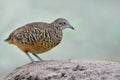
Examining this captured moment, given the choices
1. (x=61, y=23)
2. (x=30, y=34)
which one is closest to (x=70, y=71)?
(x=30, y=34)

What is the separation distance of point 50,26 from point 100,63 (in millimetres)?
1455

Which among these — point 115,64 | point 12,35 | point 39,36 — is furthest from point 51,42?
point 115,64

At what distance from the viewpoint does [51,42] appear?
791 cm

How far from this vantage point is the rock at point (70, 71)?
6.48 meters

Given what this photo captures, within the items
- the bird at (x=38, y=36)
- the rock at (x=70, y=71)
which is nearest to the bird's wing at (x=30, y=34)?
the bird at (x=38, y=36)

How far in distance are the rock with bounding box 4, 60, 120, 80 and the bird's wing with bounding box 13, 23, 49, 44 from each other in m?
0.59

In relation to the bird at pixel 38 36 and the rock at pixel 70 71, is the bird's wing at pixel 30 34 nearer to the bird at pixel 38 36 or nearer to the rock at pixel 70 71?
the bird at pixel 38 36

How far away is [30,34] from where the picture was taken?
7.97 meters

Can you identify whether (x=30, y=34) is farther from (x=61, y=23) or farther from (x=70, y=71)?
(x=70, y=71)

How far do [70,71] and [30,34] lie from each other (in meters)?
1.52

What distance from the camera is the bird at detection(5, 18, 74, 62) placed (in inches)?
310

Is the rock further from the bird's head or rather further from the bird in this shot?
the bird's head

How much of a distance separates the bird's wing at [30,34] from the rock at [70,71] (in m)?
0.59

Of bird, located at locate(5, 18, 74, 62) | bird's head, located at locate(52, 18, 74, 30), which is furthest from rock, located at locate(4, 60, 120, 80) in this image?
bird's head, located at locate(52, 18, 74, 30)
